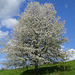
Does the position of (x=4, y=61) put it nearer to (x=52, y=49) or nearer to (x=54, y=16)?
(x=52, y=49)

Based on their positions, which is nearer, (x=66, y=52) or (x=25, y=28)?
(x=25, y=28)

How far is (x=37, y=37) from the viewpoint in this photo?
23.8 metres

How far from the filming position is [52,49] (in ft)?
77.4

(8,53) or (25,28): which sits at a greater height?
(25,28)


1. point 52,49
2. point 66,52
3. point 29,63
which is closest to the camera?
point 29,63

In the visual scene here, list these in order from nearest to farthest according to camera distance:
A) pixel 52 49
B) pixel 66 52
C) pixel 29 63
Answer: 1. pixel 29 63
2. pixel 52 49
3. pixel 66 52

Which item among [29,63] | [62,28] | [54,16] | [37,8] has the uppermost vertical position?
[37,8]

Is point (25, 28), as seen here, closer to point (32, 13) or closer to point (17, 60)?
point (32, 13)

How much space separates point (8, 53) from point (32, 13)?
9732 mm

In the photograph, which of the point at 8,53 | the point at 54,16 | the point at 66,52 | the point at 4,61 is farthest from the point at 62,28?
the point at 4,61

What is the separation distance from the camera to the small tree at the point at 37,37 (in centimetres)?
2278

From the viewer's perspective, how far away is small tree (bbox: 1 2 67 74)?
22781 millimetres

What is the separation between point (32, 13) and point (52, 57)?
402 inches

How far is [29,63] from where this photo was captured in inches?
866
